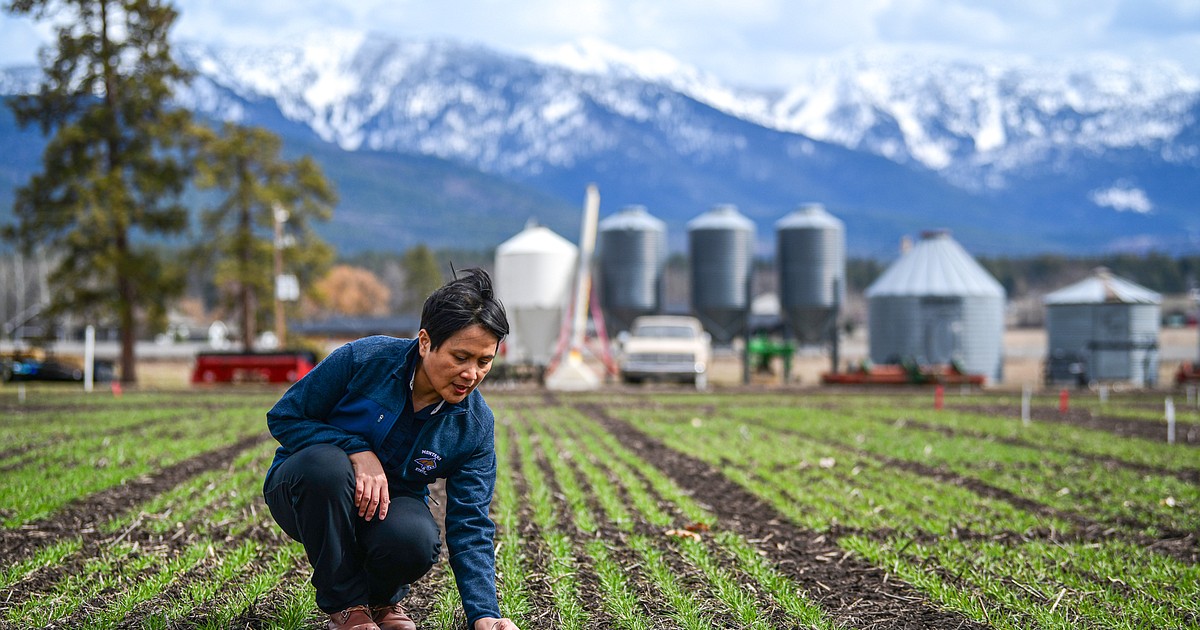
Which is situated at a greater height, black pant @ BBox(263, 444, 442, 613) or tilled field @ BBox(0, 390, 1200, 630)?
black pant @ BBox(263, 444, 442, 613)

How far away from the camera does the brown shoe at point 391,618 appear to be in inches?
209

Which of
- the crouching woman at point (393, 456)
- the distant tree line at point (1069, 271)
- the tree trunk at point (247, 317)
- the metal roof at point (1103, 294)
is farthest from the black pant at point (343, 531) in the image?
the distant tree line at point (1069, 271)

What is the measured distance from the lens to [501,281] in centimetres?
3984

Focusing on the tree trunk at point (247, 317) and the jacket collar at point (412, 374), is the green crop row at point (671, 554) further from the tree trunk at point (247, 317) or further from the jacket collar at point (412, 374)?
the tree trunk at point (247, 317)

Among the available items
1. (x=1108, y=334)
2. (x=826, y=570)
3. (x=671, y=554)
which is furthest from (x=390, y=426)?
(x=1108, y=334)

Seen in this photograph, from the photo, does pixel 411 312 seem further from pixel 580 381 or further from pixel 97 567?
pixel 97 567

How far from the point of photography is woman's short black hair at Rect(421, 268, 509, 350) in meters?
Result: 4.70

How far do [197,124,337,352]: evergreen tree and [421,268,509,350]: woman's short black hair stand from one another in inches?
1592

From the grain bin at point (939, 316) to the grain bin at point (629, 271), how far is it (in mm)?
8076

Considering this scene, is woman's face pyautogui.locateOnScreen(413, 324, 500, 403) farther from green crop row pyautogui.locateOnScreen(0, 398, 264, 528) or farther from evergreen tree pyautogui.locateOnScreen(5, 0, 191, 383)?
evergreen tree pyautogui.locateOnScreen(5, 0, 191, 383)

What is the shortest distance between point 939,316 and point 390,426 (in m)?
38.6

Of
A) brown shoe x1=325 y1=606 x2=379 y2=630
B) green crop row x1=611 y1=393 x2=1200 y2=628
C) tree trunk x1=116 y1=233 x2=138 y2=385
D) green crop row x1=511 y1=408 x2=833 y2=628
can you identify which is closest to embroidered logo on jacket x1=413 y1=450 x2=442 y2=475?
brown shoe x1=325 y1=606 x2=379 y2=630

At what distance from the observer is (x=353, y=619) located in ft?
16.6

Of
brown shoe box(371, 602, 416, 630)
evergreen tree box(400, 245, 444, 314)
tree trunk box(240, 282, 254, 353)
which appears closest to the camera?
brown shoe box(371, 602, 416, 630)
